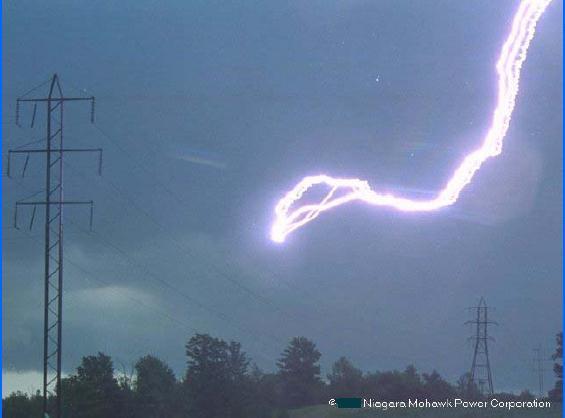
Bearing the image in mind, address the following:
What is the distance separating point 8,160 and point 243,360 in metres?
43.4

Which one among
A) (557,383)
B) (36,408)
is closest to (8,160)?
(36,408)

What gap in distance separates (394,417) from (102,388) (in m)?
26.2

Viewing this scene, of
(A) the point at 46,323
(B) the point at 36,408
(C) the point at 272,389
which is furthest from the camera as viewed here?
(C) the point at 272,389

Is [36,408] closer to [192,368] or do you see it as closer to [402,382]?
[192,368]

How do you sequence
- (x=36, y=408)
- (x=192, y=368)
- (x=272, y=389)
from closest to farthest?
(x=36, y=408) < (x=192, y=368) < (x=272, y=389)

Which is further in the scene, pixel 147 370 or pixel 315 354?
pixel 315 354

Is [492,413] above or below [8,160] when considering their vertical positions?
below

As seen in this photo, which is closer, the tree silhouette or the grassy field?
the grassy field

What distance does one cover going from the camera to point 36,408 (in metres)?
90.5

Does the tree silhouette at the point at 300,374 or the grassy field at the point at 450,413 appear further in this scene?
the tree silhouette at the point at 300,374

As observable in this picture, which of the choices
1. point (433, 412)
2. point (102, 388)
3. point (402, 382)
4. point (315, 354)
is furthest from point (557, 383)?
point (102, 388)

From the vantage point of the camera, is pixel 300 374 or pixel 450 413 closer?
pixel 450 413

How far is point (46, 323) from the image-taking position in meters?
55.2

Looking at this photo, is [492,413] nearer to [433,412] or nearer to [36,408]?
[433,412]
